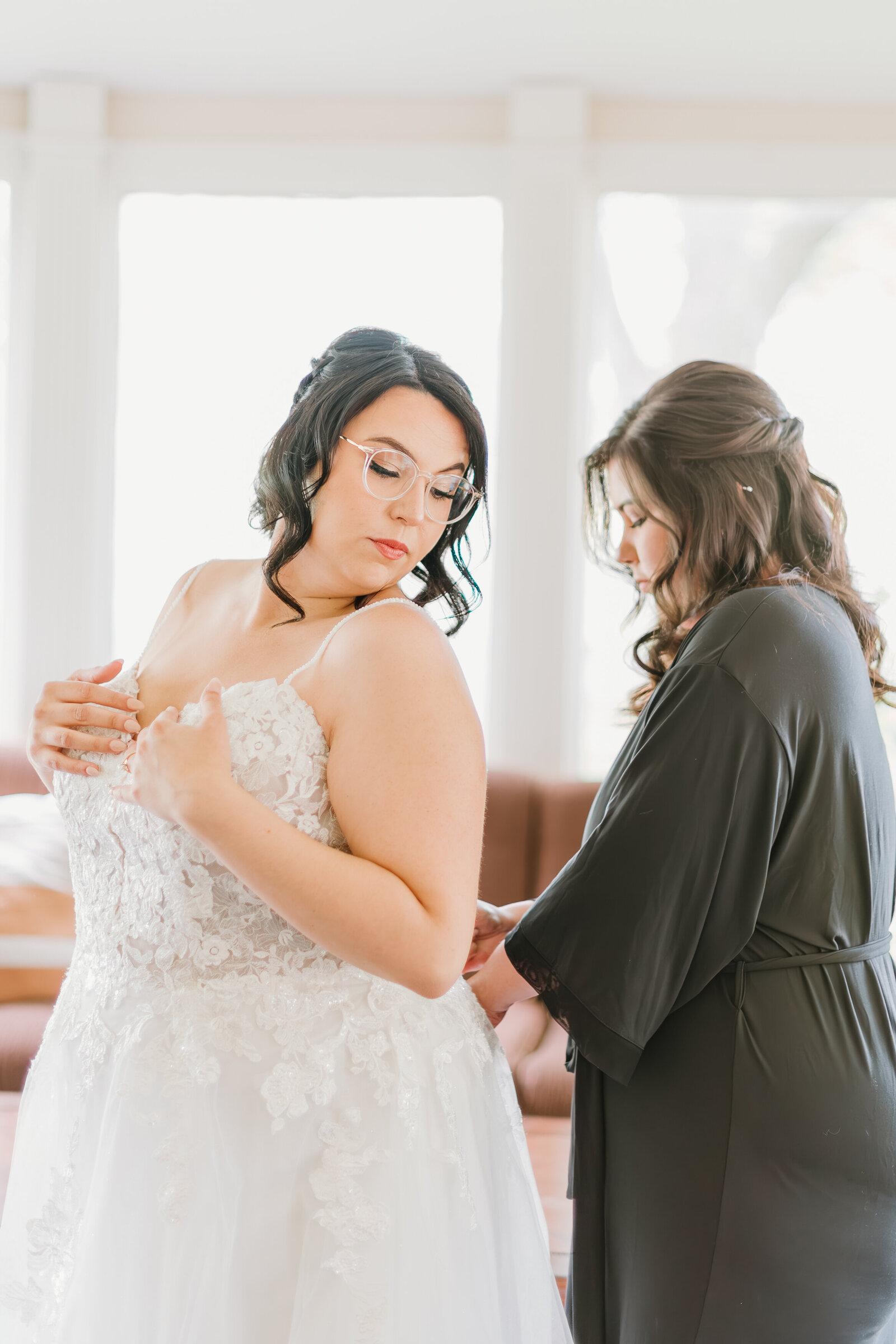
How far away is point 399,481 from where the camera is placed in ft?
4.33

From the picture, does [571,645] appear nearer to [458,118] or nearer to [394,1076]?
[458,118]

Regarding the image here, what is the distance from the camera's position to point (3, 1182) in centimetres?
241

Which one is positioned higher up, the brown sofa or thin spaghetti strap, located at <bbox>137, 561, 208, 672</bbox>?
thin spaghetti strap, located at <bbox>137, 561, 208, 672</bbox>

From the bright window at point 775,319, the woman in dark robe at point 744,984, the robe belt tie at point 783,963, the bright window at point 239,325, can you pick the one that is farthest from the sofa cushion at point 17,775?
A: the robe belt tie at point 783,963

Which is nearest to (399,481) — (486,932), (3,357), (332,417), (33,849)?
(332,417)

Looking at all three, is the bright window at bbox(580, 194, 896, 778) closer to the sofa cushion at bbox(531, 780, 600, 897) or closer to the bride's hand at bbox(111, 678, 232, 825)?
the sofa cushion at bbox(531, 780, 600, 897)

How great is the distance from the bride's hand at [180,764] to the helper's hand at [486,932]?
2.10 ft

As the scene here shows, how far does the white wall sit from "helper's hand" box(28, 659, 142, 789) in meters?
2.75

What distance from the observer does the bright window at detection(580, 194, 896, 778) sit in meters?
4.09

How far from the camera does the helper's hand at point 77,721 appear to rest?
1.31m

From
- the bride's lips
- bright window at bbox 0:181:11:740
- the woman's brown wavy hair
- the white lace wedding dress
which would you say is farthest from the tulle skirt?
bright window at bbox 0:181:11:740

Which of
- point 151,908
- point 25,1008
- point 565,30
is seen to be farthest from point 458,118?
point 151,908

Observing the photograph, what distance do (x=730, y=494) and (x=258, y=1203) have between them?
3.39 ft

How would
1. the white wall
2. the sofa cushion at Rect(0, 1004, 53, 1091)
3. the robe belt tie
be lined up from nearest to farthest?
the robe belt tie < the sofa cushion at Rect(0, 1004, 53, 1091) < the white wall
